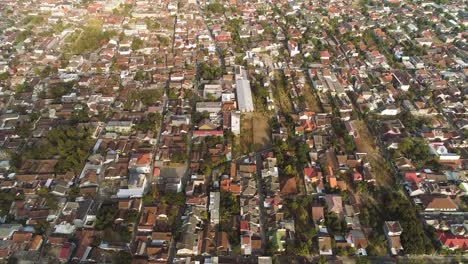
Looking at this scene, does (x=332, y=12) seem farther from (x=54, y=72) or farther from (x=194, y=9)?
(x=54, y=72)

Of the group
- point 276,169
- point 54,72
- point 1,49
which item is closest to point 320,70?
point 276,169

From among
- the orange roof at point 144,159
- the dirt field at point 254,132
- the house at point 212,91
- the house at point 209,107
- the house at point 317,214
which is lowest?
the house at point 317,214

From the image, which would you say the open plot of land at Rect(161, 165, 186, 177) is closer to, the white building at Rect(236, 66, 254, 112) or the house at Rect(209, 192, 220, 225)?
the house at Rect(209, 192, 220, 225)

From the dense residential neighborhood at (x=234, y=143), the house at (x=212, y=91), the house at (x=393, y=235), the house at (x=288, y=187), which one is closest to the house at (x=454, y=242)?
the dense residential neighborhood at (x=234, y=143)

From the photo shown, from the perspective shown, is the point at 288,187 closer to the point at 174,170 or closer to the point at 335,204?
the point at 335,204

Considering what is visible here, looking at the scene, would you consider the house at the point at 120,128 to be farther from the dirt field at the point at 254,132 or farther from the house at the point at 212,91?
the dirt field at the point at 254,132

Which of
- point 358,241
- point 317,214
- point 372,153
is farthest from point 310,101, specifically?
point 358,241
